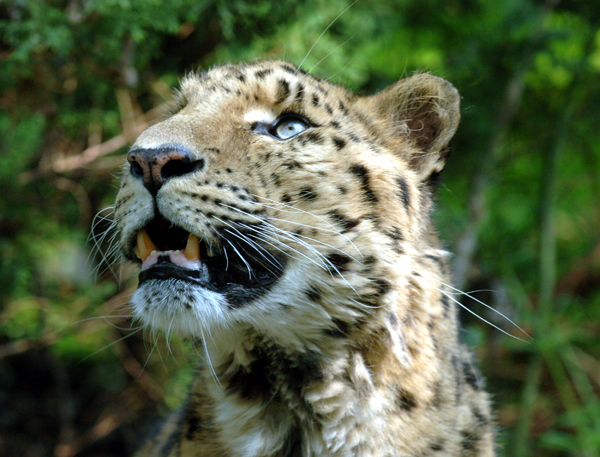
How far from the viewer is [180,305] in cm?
243

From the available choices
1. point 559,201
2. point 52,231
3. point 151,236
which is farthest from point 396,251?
point 559,201

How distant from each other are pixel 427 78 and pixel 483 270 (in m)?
3.87

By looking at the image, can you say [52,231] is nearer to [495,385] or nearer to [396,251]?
[396,251]

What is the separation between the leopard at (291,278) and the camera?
2441 mm

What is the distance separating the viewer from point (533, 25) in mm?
5086

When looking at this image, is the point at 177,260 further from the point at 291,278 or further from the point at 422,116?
the point at 422,116

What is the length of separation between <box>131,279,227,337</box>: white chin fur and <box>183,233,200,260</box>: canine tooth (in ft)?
0.39

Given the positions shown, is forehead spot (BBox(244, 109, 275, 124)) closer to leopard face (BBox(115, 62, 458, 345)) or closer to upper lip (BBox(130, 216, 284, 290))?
leopard face (BBox(115, 62, 458, 345))

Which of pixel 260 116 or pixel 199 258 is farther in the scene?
pixel 260 116

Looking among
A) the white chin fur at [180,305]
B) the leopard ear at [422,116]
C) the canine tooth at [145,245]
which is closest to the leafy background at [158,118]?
the leopard ear at [422,116]

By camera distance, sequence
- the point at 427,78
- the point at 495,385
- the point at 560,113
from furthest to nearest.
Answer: the point at 495,385, the point at 560,113, the point at 427,78

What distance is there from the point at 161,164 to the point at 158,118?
2272mm

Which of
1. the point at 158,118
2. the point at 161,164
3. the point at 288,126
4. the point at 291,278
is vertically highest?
the point at 158,118

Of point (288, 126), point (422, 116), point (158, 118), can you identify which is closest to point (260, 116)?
point (288, 126)
